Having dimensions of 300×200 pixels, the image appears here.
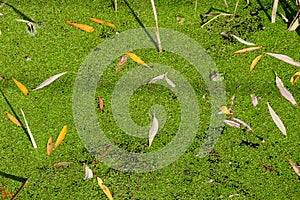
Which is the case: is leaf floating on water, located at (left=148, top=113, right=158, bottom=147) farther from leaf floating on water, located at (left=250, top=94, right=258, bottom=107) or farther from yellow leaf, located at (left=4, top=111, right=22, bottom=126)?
yellow leaf, located at (left=4, top=111, right=22, bottom=126)

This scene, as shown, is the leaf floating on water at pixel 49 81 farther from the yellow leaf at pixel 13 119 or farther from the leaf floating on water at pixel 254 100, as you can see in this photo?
the leaf floating on water at pixel 254 100

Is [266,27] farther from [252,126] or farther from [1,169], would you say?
[1,169]

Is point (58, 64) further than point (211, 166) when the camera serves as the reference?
Yes

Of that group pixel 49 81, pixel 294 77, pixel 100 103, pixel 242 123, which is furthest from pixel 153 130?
pixel 294 77

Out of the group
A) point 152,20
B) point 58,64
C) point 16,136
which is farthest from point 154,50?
point 16,136

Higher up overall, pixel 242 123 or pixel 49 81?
pixel 49 81

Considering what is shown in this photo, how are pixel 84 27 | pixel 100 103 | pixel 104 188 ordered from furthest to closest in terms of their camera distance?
pixel 84 27 < pixel 100 103 < pixel 104 188

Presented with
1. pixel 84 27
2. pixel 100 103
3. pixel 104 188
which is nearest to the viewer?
pixel 104 188

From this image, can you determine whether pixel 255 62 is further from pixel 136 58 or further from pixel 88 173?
pixel 88 173
